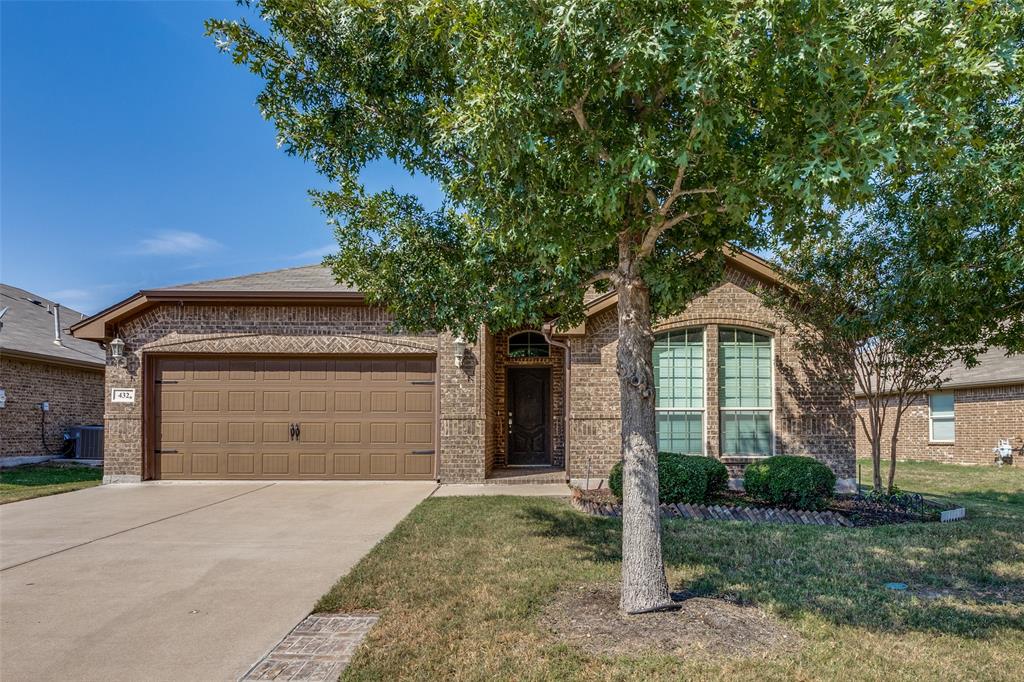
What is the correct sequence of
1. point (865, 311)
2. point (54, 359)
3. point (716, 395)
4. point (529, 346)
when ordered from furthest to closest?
1. point (54, 359)
2. point (529, 346)
3. point (716, 395)
4. point (865, 311)

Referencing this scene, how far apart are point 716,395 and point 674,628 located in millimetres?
7248

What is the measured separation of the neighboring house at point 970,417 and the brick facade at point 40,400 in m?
22.4

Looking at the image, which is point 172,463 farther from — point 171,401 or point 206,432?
point 171,401

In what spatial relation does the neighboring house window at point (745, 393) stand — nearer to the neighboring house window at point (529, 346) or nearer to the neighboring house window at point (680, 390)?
the neighboring house window at point (680, 390)

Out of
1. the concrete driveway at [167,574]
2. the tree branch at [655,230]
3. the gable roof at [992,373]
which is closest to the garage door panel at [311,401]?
the concrete driveway at [167,574]

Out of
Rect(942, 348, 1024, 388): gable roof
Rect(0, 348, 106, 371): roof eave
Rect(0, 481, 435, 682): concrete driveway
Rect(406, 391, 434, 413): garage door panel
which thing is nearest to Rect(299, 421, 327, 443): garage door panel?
Rect(0, 481, 435, 682): concrete driveway

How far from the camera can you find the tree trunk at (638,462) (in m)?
4.64

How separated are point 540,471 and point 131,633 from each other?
8930 millimetres

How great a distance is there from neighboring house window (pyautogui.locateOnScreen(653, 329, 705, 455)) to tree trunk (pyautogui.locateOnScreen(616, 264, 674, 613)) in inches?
252

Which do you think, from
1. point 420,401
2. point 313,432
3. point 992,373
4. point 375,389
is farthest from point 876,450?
point 992,373

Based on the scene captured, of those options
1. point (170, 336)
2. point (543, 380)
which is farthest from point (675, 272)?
point (170, 336)

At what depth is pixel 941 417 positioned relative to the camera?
19047 millimetres

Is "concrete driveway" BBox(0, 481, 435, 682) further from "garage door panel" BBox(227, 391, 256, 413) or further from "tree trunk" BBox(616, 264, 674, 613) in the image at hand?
"tree trunk" BBox(616, 264, 674, 613)

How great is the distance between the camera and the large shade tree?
352 cm
